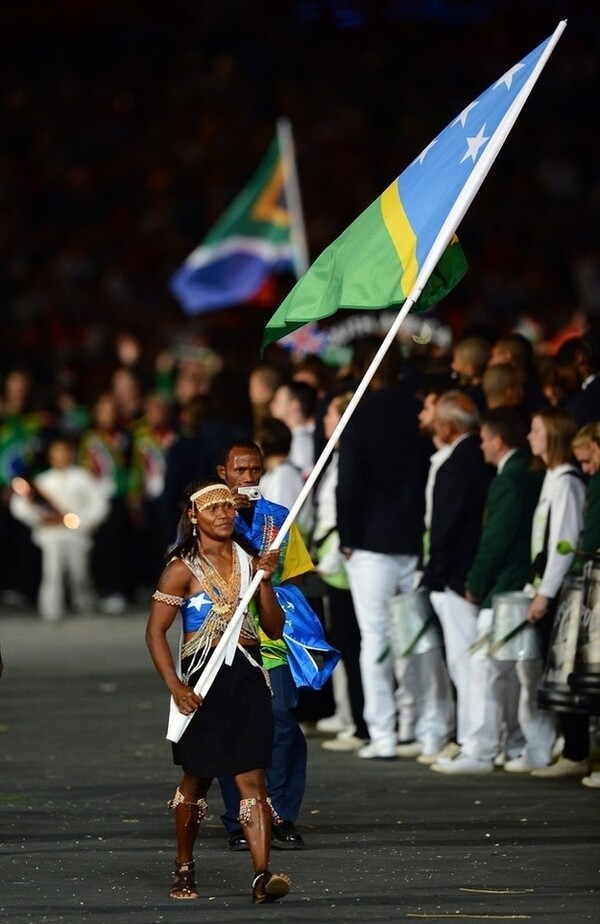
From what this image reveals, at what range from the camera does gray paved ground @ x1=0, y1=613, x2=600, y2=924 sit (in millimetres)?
8516

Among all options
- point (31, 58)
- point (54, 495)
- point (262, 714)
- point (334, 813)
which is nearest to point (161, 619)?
point (262, 714)

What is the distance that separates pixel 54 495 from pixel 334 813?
521 inches

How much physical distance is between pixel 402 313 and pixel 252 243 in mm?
13732

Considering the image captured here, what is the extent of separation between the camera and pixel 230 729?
8.78 metres

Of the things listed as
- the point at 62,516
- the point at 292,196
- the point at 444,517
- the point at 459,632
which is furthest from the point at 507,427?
the point at 62,516

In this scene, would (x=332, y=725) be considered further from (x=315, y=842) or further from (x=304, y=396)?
(x=315, y=842)

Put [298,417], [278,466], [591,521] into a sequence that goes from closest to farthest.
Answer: [591,521] → [278,466] → [298,417]

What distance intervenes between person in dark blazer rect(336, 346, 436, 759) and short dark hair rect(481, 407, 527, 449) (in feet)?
2.78

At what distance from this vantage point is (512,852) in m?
9.69

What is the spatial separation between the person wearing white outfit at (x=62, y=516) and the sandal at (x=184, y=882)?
14.5 m

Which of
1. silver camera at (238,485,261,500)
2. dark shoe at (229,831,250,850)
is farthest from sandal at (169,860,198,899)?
silver camera at (238,485,261,500)

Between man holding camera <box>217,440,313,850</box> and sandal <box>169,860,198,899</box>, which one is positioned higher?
man holding camera <box>217,440,313,850</box>

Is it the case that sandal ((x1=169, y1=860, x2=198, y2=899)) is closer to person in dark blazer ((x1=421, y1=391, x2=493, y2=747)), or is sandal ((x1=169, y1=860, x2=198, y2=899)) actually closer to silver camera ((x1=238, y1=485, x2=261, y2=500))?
silver camera ((x1=238, y1=485, x2=261, y2=500))

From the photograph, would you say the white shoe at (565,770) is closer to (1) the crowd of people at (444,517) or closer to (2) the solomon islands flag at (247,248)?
(1) the crowd of people at (444,517)
